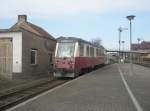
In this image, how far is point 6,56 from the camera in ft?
94.3

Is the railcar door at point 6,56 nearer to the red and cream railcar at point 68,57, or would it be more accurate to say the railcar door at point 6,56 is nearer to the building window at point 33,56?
the building window at point 33,56

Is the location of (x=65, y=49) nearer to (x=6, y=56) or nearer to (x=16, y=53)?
(x=16, y=53)

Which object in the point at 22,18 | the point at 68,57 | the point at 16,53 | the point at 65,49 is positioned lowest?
the point at 68,57

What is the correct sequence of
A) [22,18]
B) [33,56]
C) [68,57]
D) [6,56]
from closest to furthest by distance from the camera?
1. [68,57]
2. [6,56]
3. [33,56]
4. [22,18]

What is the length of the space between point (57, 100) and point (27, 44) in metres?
16.7

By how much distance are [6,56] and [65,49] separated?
5394mm

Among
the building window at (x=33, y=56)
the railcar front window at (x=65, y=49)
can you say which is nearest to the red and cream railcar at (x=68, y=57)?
the railcar front window at (x=65, y=49)

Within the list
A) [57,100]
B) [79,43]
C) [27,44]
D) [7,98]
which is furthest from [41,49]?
[57,100]

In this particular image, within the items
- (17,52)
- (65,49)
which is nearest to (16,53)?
(17,52)

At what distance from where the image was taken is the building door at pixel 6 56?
93.7 ft

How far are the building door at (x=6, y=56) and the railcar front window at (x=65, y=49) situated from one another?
4.41 metres

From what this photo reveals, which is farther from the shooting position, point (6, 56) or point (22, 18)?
point (22, 18)

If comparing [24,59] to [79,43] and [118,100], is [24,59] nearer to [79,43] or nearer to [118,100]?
[79,43]

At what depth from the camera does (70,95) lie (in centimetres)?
1512
